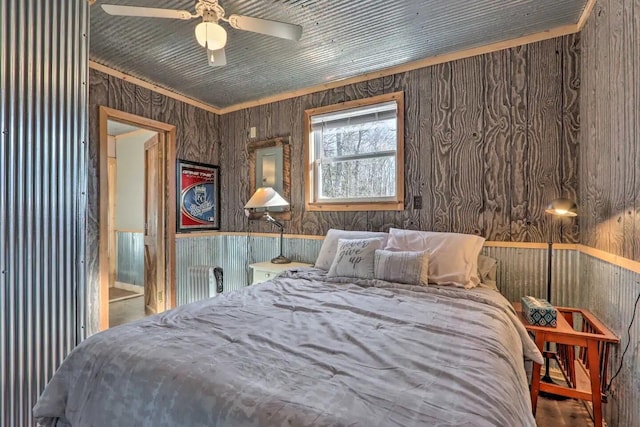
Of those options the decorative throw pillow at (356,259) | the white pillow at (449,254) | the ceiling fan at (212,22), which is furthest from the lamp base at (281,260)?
the ceiling fan at (212,22)

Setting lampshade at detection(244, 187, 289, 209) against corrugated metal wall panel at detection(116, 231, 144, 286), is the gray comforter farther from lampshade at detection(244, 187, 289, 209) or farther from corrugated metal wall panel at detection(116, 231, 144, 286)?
corrugated metal wall panel at detection(116, 231, 144, 286)

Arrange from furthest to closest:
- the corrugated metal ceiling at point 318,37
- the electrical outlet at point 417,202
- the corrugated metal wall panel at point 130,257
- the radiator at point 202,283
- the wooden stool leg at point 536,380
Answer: the corrugated metal wall panel at point 130,257
the radiator at point 202,283
the electrical outlet at point 417,202
the corrugated metal ceiling at point 318,37
the wooden stool leg at point 536,380

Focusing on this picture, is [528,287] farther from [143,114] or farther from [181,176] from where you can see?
[143,114]

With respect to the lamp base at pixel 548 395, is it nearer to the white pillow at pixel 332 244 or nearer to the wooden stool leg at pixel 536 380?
the wooden stool leg at pixel 536 380

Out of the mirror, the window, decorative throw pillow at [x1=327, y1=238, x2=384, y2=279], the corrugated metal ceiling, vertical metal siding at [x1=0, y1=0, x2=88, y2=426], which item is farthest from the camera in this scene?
the mirror

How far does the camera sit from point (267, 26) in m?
1.81

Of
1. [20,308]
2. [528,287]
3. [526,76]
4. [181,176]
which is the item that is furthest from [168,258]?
[526,76]

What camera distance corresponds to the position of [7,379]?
160 cm

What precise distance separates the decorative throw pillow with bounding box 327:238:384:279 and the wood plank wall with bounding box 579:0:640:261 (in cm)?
137

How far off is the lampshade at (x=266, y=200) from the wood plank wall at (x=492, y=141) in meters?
0.76

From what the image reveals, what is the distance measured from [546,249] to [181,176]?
3494 millimetres

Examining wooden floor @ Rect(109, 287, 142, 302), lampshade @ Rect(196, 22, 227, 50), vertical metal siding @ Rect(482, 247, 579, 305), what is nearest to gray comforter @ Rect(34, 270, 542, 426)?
vertical metal siding @ Rect(482, 247, 579, 305)

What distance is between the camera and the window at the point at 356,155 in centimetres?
299

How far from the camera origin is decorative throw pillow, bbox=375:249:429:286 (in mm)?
2150
